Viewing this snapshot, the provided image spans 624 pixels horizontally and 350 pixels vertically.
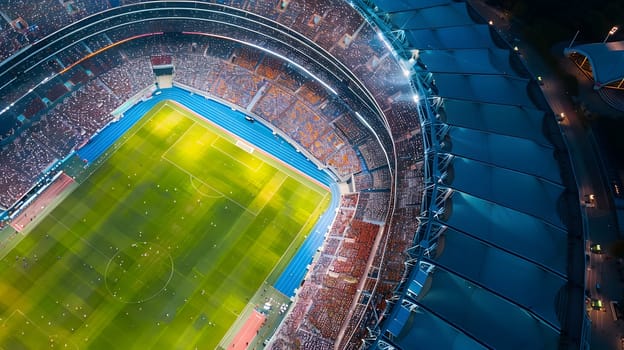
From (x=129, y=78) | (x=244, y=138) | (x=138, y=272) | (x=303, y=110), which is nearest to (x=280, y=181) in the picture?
(x=244, y=138)

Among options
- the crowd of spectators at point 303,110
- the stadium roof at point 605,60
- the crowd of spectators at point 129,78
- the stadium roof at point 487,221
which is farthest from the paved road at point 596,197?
the crowd of spectators at point 129,78

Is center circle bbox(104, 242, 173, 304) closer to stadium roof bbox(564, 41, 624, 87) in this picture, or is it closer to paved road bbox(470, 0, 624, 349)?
paved road bbox(470, 0, 624, 349)

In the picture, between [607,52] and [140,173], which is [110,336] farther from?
[607,52]

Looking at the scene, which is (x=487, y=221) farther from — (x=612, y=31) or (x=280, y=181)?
(x=612, y=31)

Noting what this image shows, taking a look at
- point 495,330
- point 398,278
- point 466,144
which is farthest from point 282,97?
point 495,330

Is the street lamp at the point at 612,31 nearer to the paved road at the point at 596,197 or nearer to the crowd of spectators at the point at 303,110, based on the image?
the paved road at the point at 596,197
